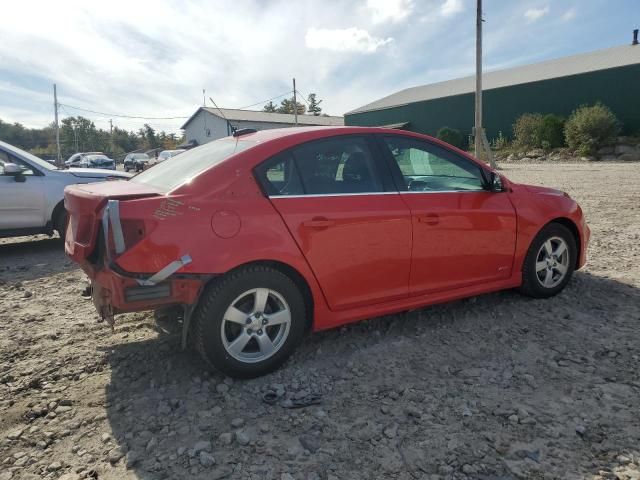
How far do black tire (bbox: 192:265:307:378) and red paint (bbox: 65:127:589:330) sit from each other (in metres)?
0.08

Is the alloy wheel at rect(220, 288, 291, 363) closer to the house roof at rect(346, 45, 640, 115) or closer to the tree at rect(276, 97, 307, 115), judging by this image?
the house roof at rect(346, 45, 640, 115)

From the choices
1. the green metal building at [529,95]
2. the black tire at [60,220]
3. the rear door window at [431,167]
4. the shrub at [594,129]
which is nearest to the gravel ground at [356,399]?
the rear door window at [431,167]

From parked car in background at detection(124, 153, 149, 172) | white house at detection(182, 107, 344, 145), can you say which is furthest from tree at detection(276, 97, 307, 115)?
parked car in background at detection(124, 153, 149, 172)

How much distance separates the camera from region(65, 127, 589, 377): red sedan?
2.76m

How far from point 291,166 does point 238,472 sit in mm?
1874

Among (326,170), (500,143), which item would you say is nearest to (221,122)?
(500,143)

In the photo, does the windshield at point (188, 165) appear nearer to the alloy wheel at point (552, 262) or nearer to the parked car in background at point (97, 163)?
the alloy wheel at point (552, 262)

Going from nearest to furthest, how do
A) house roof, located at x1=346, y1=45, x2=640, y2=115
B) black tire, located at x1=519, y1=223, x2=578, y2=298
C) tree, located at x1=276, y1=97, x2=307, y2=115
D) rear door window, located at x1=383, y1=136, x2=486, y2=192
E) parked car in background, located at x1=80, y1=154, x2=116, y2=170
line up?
rear door window, located at x1=383, y1=136, x2=486, y2=192 → black tire, located at x1=519, y1=223, x2=578, y2=298 → parked car in background, located at x1=80, y1=154, x2=116, y2=170 → house roof, located at x1=346, y1=45, x2=640, y2=115 → tree, located at x1=276, y1=97, x2=307, y2=115

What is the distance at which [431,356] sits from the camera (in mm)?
3326

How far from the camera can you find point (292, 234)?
301cm

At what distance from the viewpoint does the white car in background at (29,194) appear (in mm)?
6625

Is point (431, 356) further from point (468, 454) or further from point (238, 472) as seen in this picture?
point (238, 472)

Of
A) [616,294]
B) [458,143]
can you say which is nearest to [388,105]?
[458,143]

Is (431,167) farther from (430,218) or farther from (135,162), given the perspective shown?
(135,162)
